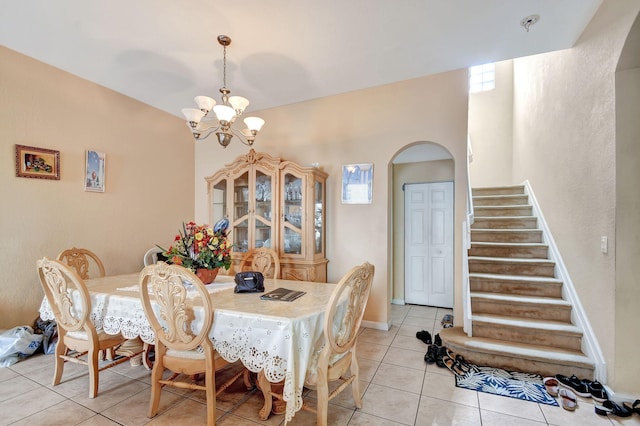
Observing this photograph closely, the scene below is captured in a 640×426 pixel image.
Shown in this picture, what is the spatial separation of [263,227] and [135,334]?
190cm

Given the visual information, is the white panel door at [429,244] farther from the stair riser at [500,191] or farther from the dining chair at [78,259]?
the dining chair at [78,259]

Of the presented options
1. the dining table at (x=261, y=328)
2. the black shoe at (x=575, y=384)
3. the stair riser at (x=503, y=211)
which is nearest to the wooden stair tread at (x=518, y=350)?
the black shoe at (x=575, y=384)

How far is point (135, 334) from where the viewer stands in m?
1.91

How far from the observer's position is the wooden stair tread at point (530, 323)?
2.46m

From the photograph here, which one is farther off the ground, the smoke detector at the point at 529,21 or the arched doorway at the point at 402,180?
the smoke detector at the point at 529,21

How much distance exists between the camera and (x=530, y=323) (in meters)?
2.61

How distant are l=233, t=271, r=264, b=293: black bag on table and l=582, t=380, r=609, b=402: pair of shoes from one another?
7.99 feet

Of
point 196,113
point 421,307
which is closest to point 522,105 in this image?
point 421,307

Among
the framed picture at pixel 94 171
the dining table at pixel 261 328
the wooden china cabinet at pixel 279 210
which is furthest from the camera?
the wooden china cabinet at pixel 279 210

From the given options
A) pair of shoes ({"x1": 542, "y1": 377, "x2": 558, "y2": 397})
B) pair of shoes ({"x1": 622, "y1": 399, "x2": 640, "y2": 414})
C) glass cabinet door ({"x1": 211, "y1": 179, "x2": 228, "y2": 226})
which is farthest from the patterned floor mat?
glass cabinet door ({"x1": 211, "y1": 179, "x2": 228, "y2": 226})

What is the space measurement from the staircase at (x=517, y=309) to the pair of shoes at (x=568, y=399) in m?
0.31

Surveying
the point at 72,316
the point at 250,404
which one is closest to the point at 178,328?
the point at 250,404

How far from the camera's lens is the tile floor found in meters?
1.80

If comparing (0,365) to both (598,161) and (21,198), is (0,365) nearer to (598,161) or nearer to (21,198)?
(21,198)
